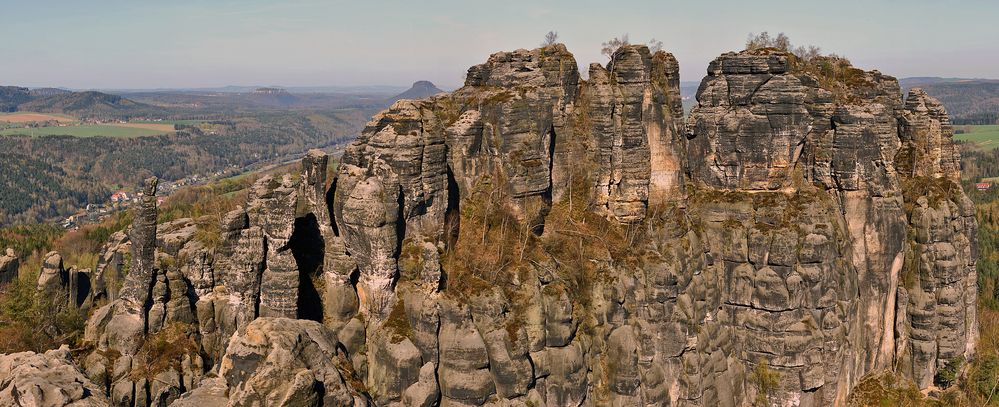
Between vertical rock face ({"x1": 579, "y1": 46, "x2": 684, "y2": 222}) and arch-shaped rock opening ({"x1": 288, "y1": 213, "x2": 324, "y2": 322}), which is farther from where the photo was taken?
vertical rock face ({"x1": 579, "y1": 46, "x2": 684, "y2": 222})

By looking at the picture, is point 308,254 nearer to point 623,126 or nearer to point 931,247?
point 623,126

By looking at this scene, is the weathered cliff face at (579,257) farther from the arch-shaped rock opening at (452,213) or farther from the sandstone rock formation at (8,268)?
the sandstone rock formation at (8,268)

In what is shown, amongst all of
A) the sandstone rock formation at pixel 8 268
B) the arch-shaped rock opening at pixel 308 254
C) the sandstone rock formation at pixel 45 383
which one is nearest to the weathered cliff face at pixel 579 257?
the arch-shaped rock opening at pixel 308 254

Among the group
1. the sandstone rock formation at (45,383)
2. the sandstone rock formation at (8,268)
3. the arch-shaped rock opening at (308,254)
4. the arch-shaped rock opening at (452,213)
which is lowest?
the sandstone rock formation at (8,268)

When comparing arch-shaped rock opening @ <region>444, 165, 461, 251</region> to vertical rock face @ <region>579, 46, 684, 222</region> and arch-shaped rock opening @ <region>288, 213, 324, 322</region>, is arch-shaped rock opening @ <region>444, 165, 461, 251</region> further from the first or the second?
vertical rock face @ <region>579, 46, 684, 222</region>

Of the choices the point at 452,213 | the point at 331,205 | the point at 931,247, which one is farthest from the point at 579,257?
the point at 931,247

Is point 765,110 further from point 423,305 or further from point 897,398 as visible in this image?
point 423,305

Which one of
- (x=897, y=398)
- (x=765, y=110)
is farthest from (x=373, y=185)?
(x=897, y=398)

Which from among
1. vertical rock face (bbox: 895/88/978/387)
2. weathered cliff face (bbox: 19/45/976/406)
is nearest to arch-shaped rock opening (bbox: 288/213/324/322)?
weathered cliff face (bbox: 19/45/976/406)
